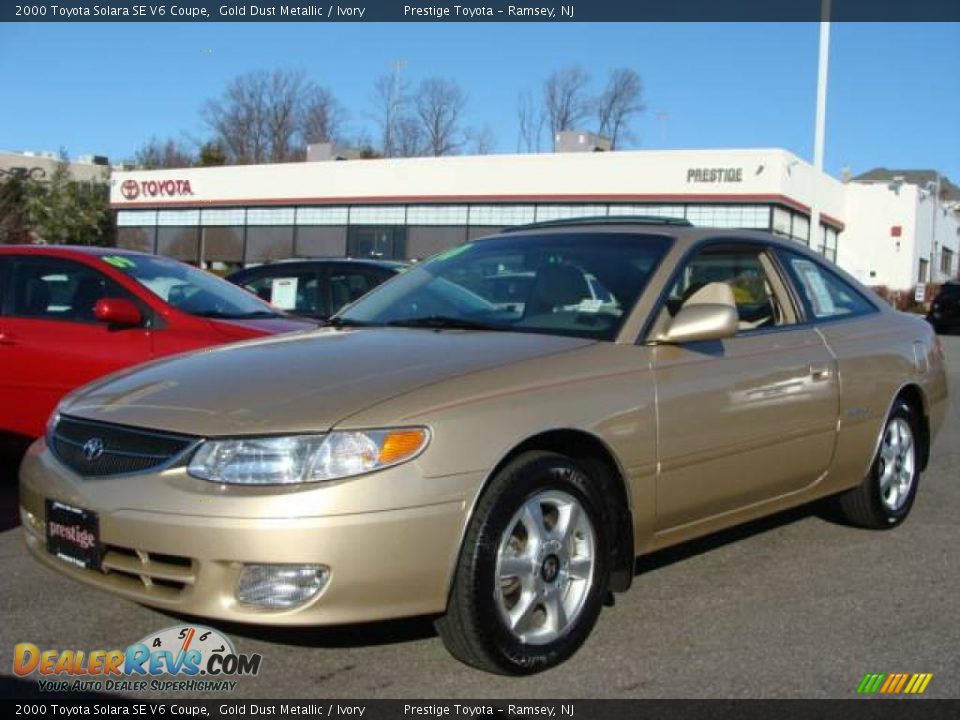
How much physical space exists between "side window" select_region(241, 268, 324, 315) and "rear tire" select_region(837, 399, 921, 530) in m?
5.84

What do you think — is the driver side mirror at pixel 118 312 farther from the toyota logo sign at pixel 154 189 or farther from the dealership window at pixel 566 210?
the toyota logo sign at pixel 154 189

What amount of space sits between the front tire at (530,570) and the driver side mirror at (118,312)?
3348 millimetres

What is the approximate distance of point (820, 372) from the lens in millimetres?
4855

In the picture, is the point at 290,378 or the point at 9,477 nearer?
the point at 290,378

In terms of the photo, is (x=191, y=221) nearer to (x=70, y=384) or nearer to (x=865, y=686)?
(x=70, y=384)

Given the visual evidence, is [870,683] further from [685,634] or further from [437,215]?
[437,215]

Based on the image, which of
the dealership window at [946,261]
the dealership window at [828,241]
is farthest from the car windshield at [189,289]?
the dealership window at [946,261]

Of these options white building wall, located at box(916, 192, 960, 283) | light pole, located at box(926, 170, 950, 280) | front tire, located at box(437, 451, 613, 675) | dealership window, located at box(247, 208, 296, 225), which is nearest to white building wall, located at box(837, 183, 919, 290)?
white building wall, located at box(916, 192, 960, 283)

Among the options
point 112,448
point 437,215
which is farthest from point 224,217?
point 112,448

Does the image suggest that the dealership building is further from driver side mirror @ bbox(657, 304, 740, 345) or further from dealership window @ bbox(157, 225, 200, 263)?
driver side mirror @ bbox(657, 304, 740, 345)

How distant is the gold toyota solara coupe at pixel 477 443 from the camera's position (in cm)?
315

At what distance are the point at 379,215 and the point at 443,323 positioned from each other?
3860 centimetres

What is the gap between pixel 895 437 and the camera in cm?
558

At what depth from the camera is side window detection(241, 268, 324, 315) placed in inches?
401
